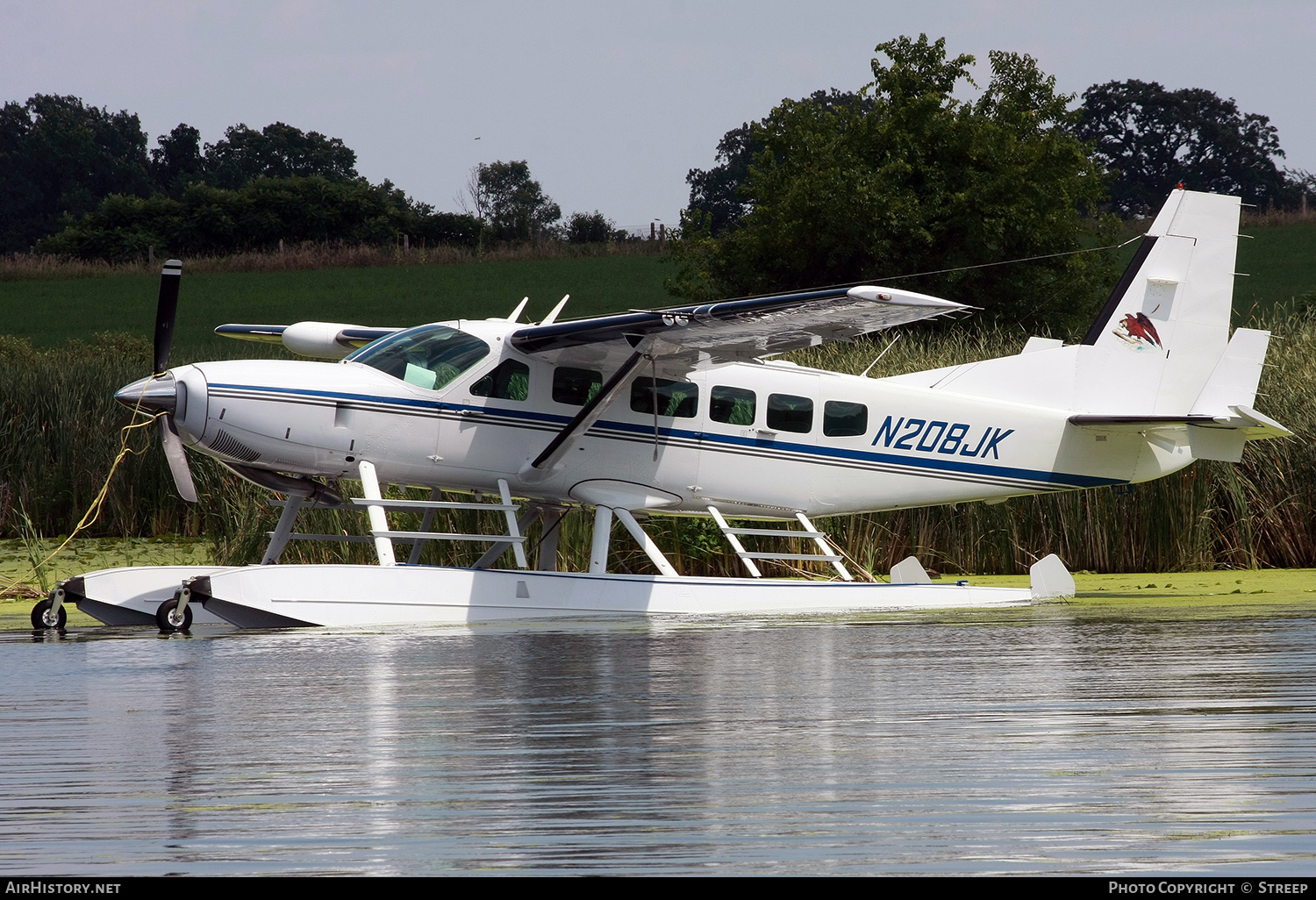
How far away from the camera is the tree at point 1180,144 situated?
235 feet

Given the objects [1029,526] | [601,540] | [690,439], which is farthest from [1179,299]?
[601,540]

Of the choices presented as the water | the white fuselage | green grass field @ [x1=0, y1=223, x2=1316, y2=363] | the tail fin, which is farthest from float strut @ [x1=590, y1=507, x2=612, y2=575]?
green grass field @ [x1=0, y1=223, x2=1316, y2=363]

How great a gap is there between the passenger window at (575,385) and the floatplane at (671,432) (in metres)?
0.02

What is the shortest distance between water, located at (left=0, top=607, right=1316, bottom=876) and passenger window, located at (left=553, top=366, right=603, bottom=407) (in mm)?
3658

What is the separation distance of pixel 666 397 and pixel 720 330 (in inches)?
43.9

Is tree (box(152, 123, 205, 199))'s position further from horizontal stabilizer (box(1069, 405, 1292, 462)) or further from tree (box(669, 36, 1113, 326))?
horizontal stabilizer (box(1069, 405, 1292, 462))

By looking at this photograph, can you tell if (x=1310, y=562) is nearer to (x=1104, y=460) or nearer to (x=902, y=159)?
(x=1104, y=460)

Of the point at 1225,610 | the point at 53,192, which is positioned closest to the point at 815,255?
the point at 1225,610

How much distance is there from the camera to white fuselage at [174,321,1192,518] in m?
10.6

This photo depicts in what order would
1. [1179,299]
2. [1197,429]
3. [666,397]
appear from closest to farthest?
[666,397] < [1197,429] < [1179,299]

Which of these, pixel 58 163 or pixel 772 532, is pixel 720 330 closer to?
pixel 772 532

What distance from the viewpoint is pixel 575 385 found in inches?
453

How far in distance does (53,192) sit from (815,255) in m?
62.3

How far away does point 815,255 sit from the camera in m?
27.3
